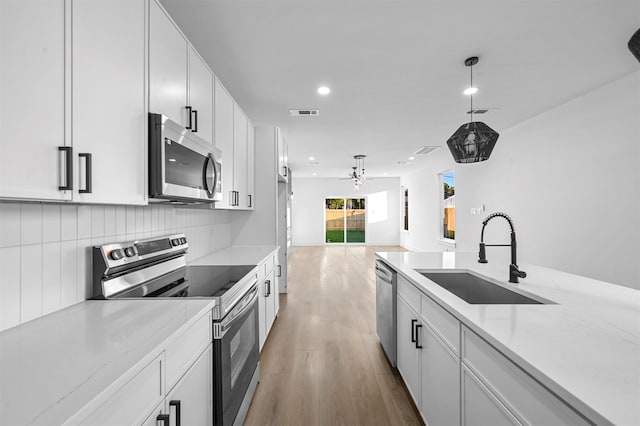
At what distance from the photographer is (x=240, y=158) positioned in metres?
3.12

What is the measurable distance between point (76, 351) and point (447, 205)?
315 inches

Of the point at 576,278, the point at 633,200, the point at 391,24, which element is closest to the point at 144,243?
the point at 391,24

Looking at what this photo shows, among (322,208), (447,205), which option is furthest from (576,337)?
(322,208)

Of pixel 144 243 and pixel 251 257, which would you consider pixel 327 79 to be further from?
pixel 144 243

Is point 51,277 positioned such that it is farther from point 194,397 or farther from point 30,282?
point 194,397

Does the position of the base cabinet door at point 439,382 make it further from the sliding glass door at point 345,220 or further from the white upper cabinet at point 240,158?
the sliding glass door at point 345,220

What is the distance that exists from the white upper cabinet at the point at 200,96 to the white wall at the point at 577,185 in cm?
379

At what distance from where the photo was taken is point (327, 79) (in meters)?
2.87

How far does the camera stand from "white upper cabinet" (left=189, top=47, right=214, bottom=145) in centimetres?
189

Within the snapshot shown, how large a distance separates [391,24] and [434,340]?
202 centimetres

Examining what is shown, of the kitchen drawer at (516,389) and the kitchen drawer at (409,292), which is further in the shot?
the kitchen drawer at (409,292)

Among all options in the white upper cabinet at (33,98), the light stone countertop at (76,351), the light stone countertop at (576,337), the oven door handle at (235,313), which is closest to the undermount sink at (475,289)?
the light stone countertop at (576,337)

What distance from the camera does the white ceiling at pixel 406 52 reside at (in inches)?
75.3

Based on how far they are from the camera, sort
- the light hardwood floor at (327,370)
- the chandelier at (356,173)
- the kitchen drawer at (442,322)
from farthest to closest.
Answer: the chandelier at (356,173) < the light hardwood floor at (327,370) < the kitchen drawer at (442,322)
